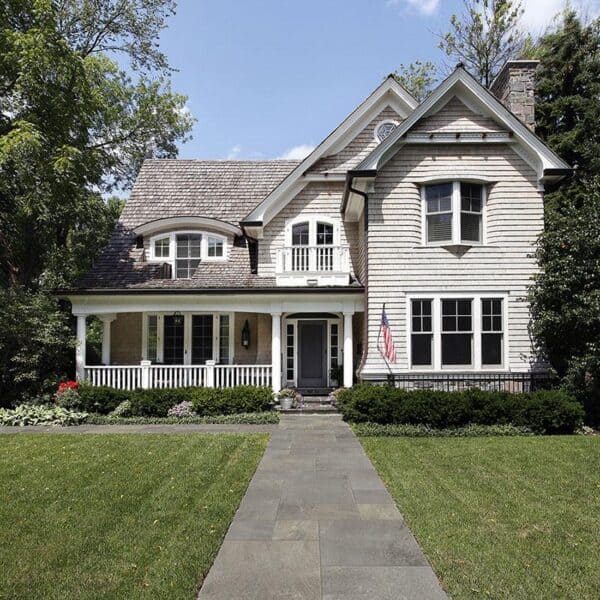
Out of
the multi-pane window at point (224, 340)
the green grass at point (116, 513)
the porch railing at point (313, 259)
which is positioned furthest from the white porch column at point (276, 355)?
the green grass at point (116, 513)

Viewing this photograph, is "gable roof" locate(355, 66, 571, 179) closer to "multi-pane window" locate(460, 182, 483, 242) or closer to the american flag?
"multi-pane window" locate(460, 182, 483, 242)

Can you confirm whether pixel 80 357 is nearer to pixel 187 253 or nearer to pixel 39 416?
pixel 39 416

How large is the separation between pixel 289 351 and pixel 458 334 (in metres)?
5.36

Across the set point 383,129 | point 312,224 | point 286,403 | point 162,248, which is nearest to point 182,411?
point 286,403

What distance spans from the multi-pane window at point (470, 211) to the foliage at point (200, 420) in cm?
704

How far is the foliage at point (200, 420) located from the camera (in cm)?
1175

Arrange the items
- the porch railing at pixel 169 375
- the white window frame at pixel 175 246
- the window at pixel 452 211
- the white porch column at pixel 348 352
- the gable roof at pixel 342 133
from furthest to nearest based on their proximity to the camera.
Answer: the white window frame at pixel 175 246 < the gable roof at pixel 342 133 < the porch railing at pixel 169 375 < the white porch column at pixel 348 352 < the window at pixel 452 211

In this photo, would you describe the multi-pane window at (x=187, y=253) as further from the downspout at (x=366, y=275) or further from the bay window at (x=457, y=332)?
the bay window at (x=457, y=332)

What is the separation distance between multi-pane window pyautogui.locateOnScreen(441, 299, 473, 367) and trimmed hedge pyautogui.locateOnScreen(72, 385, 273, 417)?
Result: 487cm

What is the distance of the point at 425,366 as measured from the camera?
1243 centimetres

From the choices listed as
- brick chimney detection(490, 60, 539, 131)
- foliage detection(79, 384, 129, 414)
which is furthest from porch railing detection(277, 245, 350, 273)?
brick chimney detection(490, 60, 539, 131)

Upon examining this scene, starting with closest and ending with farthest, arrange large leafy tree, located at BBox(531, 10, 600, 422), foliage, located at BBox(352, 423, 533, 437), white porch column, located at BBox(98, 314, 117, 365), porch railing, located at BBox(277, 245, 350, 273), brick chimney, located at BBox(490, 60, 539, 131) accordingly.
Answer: foliage, located at BBox(352, 423, 533, 437) → large leafy tree, located at BBox(531, 10, 600, 422) → porch railing, located at BBox(277, 245, 350, 273) → brick chimney, located at BBox(490, 60, 539, 131) → white porch column, located at BBox(98, 314, 117, 365)

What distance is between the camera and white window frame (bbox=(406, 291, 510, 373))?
485 inches

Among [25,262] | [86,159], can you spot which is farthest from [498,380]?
[25,262]
